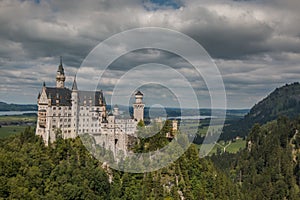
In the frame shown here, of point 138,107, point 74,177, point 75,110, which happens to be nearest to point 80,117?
point 75,110

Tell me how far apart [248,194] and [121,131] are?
66.5 meters

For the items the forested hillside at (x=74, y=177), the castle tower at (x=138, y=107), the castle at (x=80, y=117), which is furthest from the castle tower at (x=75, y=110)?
the castle tower at (x=138, y=107)

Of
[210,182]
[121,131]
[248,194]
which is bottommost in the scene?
[248,194]

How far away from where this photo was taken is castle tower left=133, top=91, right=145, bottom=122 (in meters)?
93.1

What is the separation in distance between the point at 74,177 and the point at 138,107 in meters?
25.9

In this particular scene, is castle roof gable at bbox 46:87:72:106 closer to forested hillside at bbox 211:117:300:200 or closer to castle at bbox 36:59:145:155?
castle at bbox 36:59:145:155

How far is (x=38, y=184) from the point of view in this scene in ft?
257

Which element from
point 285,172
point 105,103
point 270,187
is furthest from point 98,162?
point 285,172

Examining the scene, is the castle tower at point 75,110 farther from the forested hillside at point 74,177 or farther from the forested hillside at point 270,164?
the forested hillside at point 270,164

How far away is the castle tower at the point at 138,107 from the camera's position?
93.1 metres

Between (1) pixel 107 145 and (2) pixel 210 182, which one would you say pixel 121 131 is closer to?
(1) pixel 107 145

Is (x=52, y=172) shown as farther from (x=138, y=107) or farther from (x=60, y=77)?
(x=138, y=107)

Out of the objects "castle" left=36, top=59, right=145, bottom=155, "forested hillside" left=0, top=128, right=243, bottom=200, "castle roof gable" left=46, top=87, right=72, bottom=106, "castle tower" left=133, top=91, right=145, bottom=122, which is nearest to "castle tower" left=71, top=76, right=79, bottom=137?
"castle" left=36, top=59, right=145, bottom=155

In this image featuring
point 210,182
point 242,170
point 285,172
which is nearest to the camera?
point 210,182
